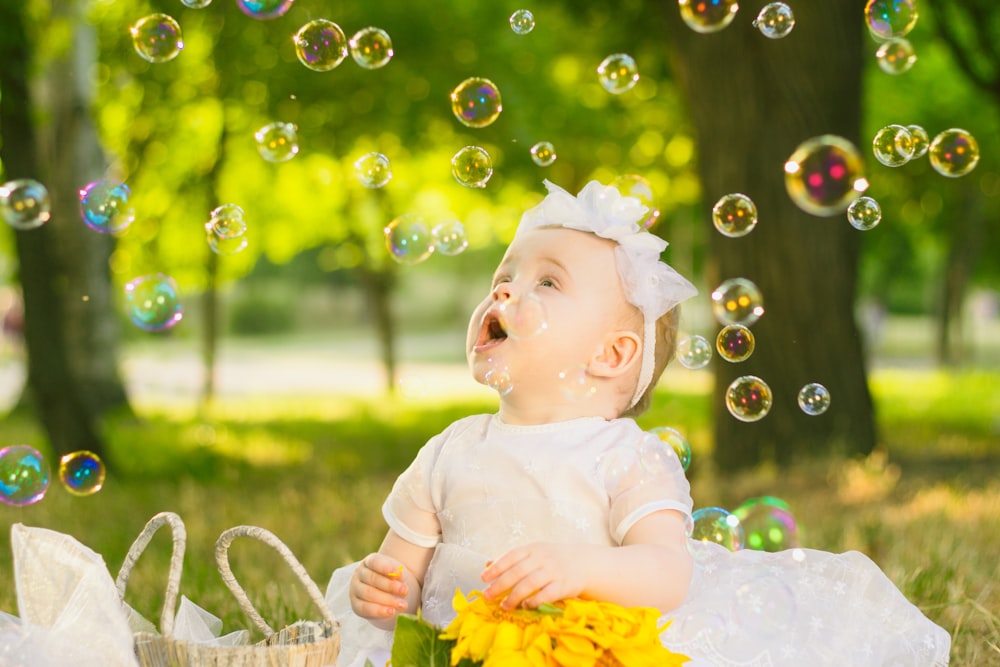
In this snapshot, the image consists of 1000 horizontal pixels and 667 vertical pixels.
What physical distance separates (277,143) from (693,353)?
1617 millimetres

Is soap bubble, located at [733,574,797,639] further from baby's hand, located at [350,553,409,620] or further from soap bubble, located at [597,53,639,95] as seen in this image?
soap bubble, located at [597,53,639,95]

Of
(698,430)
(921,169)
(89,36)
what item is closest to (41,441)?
(89,36)

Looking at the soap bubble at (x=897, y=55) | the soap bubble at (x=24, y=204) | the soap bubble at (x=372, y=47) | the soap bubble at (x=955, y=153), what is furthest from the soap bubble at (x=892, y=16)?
the soap bubble at (x=24, y=204)

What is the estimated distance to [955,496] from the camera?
5.87 meters

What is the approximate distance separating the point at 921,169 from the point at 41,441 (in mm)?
11384

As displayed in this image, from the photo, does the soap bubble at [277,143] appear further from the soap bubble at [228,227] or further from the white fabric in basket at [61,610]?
the white fabric in basket at [61,610]

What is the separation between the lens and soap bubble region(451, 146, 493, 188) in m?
3.47

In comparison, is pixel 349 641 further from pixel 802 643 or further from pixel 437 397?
pixel 437 397

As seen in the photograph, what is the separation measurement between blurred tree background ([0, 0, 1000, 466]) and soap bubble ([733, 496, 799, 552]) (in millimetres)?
2811

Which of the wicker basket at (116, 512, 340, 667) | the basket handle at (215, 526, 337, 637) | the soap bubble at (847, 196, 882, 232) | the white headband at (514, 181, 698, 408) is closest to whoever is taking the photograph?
the wicker basket at (116, 512, 340, 667)

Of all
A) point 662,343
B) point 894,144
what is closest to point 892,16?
point 894,144

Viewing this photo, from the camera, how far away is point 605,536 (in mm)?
→ 2416

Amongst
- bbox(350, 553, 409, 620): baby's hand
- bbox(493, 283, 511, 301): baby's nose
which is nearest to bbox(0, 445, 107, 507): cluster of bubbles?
bbox(350, 553, 409, 620): baby's hand

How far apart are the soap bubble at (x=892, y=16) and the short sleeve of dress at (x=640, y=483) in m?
2.40
